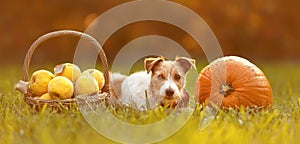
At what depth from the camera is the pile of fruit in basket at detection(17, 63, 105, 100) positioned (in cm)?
387

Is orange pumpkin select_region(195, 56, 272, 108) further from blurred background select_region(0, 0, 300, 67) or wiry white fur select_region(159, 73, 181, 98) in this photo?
blurred background select_region(0, 0, 300, 67)

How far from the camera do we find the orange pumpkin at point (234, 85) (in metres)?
4.23

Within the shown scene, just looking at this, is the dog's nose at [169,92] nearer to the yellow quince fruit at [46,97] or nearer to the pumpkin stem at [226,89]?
the pumpkin stem at [226,89]

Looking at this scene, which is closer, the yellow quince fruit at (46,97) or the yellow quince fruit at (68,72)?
the yellow quince fruit at (46,97)

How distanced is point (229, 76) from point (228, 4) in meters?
5.78

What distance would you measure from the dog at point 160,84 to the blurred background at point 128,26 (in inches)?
208

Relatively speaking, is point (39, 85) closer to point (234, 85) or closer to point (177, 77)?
point (177, 77)

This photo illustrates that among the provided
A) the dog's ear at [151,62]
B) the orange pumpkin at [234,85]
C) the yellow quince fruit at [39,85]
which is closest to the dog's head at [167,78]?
the dog's ear at [151,62]

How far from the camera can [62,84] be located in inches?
152

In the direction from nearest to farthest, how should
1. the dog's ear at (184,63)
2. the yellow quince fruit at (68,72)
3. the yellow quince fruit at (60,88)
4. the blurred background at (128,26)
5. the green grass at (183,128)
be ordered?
the green grass at (183,128) < the yellow quince fruit at (60,88) < the yellow quince fruit at (68,72) < the dog's ear at (184,63) < the blurred background at (128,26)

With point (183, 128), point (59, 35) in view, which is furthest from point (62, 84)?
point (183, 128)

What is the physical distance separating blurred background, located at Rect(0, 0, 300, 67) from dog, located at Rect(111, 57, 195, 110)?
527 cm

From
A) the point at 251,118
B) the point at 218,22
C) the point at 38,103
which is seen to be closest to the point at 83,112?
the point at 38,103

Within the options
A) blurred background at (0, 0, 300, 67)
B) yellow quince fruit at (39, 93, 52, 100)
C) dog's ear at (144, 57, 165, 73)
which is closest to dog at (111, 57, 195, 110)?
dog's ear at (144, 57, 165, 73)
